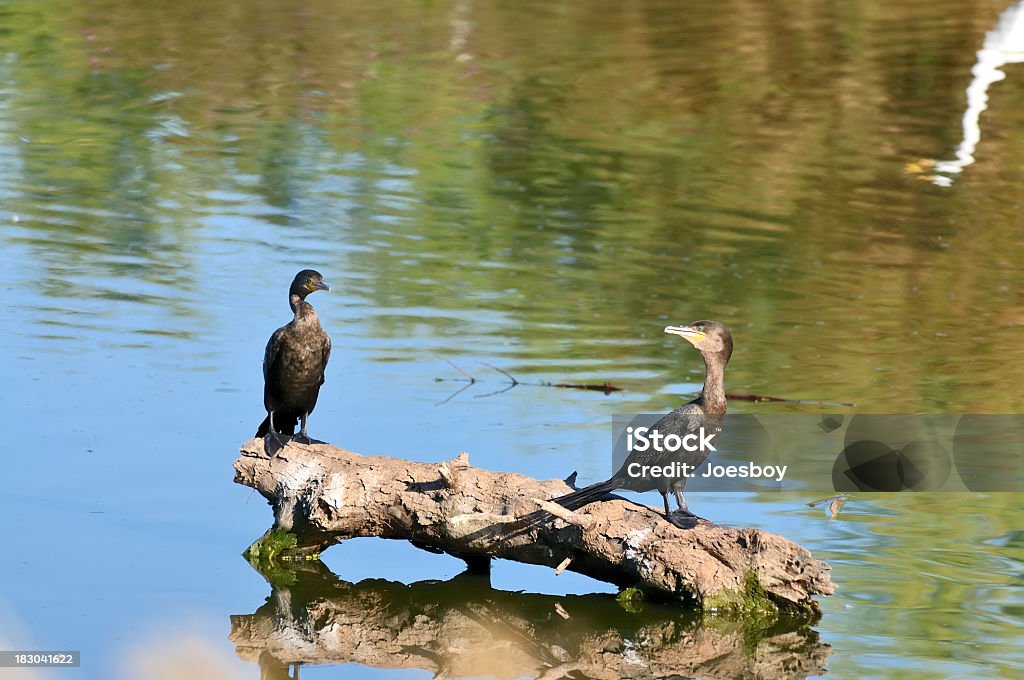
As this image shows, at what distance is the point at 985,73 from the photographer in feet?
60.2

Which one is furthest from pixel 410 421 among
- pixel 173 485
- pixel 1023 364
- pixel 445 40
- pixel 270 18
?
pixel 270 18

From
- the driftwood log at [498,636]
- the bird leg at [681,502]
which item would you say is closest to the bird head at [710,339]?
the bird leg at [681,502]

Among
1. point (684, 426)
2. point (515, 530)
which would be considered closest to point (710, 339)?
point (684, 426)

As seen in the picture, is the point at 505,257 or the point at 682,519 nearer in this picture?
the point at 682,519

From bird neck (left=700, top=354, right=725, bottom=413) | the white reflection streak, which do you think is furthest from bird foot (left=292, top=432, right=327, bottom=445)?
the white reflection streak

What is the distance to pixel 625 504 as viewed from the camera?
22.5ft

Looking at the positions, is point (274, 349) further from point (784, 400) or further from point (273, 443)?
point (784, 400)

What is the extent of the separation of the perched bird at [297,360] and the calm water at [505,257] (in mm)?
689

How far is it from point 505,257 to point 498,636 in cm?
648

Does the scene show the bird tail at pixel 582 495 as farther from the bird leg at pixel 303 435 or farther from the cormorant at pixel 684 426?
the bird leg at pixel 303 435

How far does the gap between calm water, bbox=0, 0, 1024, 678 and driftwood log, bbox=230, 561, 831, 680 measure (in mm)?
25

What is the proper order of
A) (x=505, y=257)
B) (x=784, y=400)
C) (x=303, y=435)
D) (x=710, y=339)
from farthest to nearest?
(x=505, y=257) → (x=784, y=400) → (x=303, y=435) → (x=710, y=339)

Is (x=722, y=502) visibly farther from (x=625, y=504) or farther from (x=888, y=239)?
(x=888, y=239)

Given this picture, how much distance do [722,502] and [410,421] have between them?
76.0 inches
